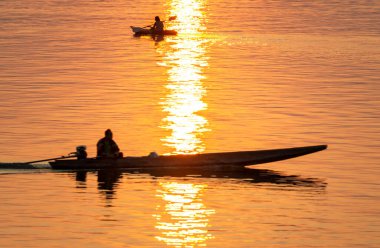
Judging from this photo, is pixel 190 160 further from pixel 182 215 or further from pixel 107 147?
pixel 182 215

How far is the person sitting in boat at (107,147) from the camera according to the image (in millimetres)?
38375

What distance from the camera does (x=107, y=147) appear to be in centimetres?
3844

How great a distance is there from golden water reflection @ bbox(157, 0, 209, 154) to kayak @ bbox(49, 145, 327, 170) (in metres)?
3.75

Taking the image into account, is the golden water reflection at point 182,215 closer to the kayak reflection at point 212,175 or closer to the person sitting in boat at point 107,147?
the kayak reflection at point 212,175

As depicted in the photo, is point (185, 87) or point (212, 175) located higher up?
point (185, 87)

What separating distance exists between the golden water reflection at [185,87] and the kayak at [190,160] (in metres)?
3.75

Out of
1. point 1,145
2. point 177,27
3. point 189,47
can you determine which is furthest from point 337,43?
point 1,145

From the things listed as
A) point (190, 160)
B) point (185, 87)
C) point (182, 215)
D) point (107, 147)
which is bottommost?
point (182, 215)

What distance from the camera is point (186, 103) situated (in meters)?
54.0

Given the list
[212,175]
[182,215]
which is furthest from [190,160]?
[182,215]

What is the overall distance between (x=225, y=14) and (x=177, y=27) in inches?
624

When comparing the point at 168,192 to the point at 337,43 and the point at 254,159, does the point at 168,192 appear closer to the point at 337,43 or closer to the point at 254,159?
the point at 254,159

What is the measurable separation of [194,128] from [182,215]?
47.4ft

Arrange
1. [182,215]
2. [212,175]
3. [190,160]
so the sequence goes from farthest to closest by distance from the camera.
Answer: [190,160] < [212,175] < [182,215]
